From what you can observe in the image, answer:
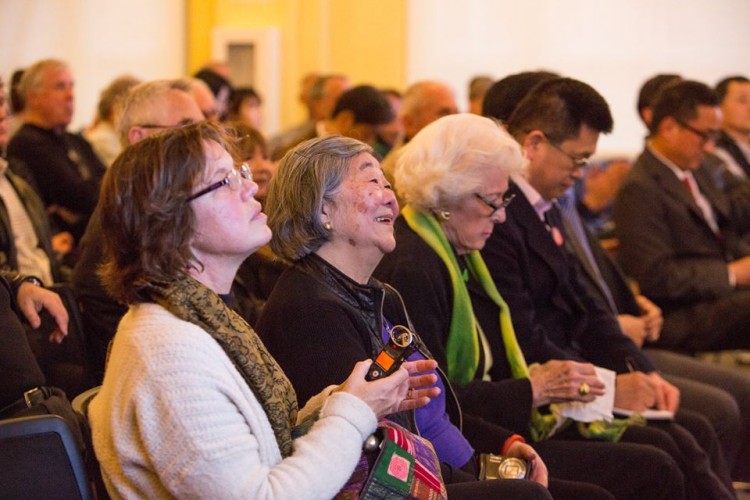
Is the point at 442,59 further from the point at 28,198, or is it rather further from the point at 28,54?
the point at 28,198

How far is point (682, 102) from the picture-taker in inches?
177

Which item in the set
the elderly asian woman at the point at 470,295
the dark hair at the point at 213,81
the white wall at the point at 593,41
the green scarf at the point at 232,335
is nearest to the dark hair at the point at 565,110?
the elderly asian woman at the point at 470,295

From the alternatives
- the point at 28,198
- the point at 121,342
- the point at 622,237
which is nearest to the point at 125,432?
the point at 121,342

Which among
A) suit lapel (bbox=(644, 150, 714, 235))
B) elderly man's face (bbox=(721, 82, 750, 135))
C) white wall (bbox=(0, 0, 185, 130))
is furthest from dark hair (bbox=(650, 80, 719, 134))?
white wall (bbox=(0, 0, 185, 130))

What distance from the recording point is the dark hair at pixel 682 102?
4480 mm

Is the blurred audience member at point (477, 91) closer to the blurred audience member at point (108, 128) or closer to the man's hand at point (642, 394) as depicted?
the blurred audience member at point (108, 128)

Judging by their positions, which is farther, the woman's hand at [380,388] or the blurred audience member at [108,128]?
the blurred audience member at [108,128]

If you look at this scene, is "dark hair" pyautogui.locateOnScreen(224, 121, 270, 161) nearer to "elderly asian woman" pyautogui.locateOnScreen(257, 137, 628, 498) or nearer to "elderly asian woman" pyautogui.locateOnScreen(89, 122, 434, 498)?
"elderly asian woman" pyautogui.locateOnScreen(257, 137, 628, 498)

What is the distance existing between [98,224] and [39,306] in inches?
10.2

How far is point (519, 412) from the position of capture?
2.77 metres

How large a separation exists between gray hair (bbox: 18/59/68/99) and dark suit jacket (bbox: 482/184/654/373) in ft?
9.54

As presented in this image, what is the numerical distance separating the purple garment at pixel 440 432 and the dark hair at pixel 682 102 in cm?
252

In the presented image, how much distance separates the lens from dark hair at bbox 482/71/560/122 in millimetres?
3562

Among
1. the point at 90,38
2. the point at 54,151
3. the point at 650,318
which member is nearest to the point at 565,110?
the point at 650,318
